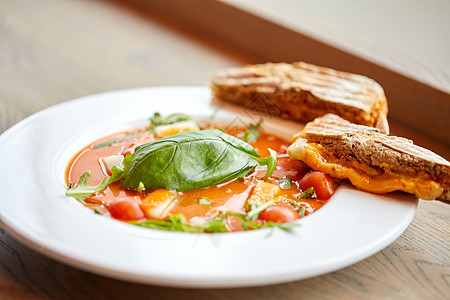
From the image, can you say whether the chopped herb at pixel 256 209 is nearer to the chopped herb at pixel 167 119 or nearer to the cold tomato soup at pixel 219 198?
the cold tomato soup at pixel 219 198

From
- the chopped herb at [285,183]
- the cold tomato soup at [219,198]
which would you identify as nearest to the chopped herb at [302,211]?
the cold tomato soup at [219,198]

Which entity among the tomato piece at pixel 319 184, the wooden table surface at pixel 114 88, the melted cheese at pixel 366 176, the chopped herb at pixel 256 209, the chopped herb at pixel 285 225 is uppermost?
the melted cheese at pixel 366 176

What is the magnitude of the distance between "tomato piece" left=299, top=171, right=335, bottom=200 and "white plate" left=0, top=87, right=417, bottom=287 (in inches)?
2.9

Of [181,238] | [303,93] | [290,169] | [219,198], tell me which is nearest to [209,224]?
[181,238]

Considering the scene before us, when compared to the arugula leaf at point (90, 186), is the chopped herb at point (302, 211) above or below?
above

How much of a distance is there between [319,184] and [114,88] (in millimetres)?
2351

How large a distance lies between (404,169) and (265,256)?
89cm

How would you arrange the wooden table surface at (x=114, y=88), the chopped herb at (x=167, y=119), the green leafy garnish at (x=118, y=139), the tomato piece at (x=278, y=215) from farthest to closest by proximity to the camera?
the chopped herb at (x=167, y=119), the green leafy garnish at (x=118, y=139), the tomato piece at (x=278, y=215), the wooden table surface at (x=114, y=88)

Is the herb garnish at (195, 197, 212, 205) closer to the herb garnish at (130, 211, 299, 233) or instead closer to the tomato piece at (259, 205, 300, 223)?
the herb garnish at (130, 211, 299, 233)

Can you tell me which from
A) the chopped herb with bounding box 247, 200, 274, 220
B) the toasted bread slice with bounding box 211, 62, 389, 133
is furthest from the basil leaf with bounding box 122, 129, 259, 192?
the toasted bread slice with bounding box 211, 62, 389, 133

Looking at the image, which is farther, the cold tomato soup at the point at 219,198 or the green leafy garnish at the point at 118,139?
the green leafy garnish at the point at 118,139

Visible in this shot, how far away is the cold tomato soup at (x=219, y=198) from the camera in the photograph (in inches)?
91.4

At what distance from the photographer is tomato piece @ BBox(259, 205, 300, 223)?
230 cm

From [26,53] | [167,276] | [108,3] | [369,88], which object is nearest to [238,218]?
[167,276]
